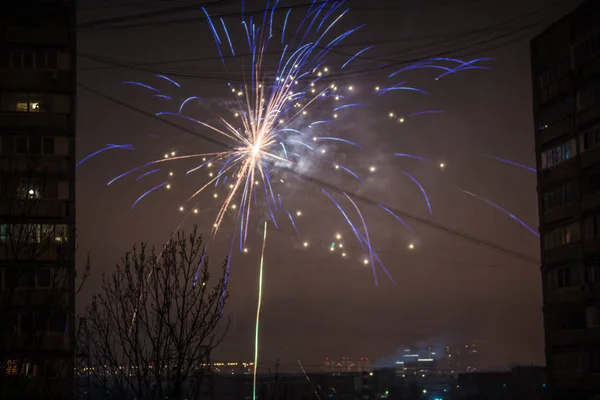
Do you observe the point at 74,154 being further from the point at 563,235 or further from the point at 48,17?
the point at 563,235

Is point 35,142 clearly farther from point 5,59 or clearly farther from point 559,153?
point 559,153

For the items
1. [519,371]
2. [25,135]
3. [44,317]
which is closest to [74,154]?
[25,135]

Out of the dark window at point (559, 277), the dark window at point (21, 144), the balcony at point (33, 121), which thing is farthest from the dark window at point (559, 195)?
the dark window at point (21, 144)

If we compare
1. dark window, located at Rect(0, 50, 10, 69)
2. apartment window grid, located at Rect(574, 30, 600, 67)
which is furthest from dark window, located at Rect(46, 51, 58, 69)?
apartment window grid, located at Rect(574, 30, 600, 67)

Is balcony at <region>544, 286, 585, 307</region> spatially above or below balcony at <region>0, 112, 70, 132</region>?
below

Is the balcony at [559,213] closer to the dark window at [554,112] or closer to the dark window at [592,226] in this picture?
the dark window at [592,226]

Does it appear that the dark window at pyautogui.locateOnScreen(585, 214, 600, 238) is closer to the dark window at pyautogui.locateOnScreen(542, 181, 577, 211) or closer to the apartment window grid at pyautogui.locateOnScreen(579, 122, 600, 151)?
the dark window at pyautogui.locateOnScreen(542, 181, 577, 211)
